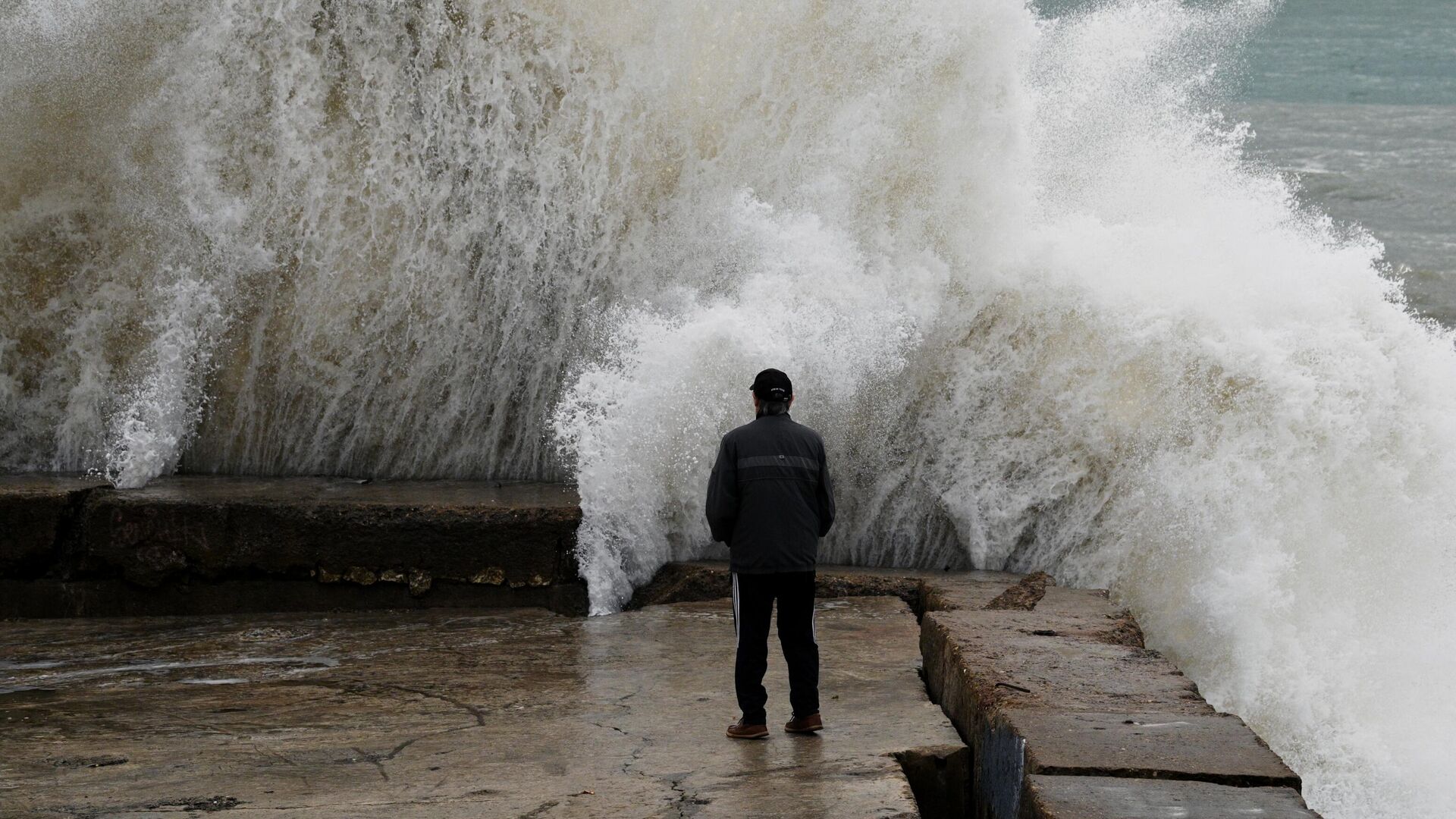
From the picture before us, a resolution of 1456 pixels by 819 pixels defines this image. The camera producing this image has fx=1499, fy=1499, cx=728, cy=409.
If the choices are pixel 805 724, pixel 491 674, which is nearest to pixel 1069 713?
pixel 805 724

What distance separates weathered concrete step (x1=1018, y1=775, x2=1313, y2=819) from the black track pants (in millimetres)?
909

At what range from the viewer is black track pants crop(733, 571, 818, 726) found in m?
4.38

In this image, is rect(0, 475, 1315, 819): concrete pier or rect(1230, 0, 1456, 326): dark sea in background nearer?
rect(0, 475, 1315, 819): concrete pier

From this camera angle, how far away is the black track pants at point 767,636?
4.38 m

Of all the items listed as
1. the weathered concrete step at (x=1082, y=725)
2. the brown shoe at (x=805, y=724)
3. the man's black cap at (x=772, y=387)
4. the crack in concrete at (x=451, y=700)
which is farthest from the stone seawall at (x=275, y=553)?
the brown shoe at (x=805, y=724)

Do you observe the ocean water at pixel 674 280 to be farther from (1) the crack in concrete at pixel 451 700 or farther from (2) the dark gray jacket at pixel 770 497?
(2) the dark gray jacket at pixel 770 497

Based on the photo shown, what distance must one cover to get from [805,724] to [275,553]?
3329 mm

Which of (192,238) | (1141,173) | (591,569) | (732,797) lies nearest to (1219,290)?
(1141,173)

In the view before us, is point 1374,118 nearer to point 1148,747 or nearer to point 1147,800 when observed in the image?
point 1148,747

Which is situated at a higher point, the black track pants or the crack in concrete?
the black track pants

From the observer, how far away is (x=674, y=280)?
7906mm

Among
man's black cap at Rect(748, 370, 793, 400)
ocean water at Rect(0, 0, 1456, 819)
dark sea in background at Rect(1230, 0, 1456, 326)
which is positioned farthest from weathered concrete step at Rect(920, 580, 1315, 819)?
dark sea in background at Rect(1230, 0, 1456, 326)

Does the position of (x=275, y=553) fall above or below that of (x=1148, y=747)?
above

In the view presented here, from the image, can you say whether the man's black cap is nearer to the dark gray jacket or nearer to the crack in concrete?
the dark gray jacket
